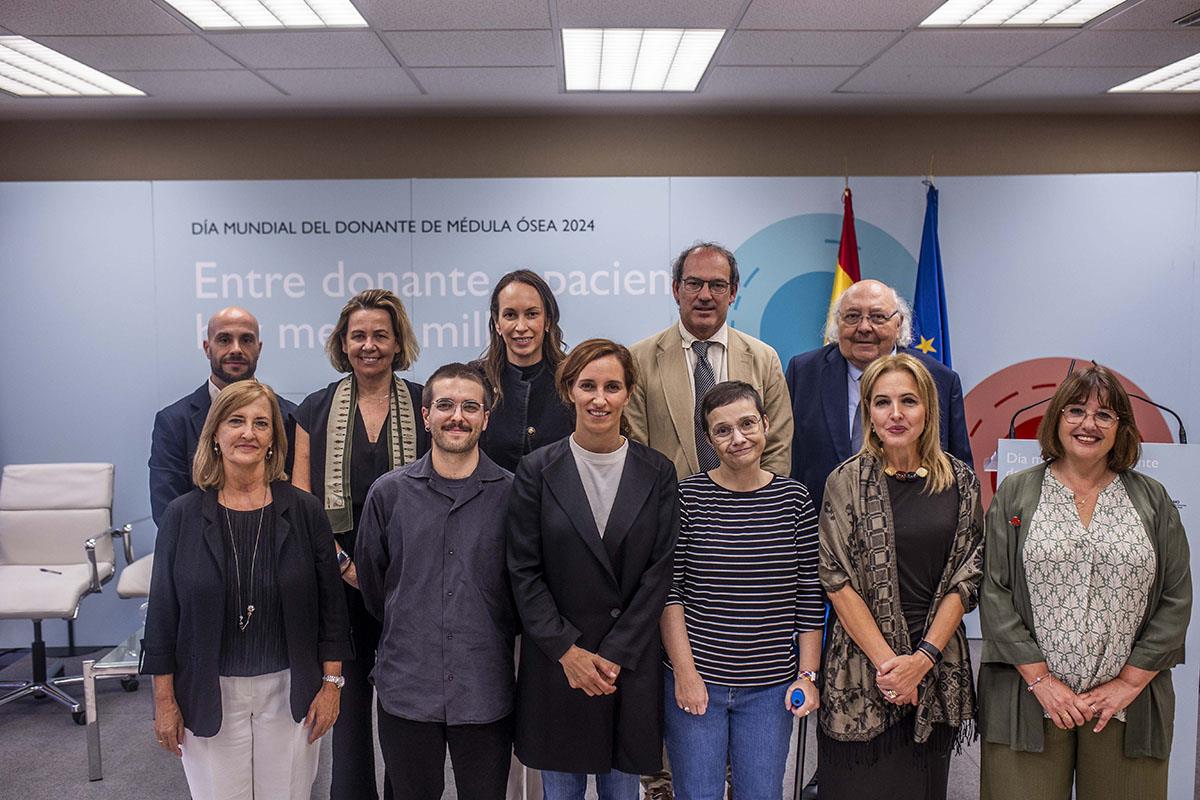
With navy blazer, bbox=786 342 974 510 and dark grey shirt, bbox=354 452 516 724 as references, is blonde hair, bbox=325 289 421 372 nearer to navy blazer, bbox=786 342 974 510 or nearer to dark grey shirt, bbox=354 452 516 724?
dark grey shirt, bbox=354 452 516 724

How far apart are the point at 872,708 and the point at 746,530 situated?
57 cm

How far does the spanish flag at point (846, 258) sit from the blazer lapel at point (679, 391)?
2232 mm

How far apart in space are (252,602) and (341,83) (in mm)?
3247

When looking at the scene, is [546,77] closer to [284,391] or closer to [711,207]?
[711,207]

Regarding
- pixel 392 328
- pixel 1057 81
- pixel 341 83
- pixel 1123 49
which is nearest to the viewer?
pixel 392 328

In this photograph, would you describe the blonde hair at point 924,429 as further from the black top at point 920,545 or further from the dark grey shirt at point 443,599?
the dark grey shirt at point 443,599

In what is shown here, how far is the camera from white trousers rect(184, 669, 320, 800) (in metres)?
2.19

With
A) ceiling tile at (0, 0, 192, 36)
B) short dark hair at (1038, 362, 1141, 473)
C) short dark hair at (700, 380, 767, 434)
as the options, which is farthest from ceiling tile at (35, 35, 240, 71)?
short dark hair at (1038, 362, 1141, 473)

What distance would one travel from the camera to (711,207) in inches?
186

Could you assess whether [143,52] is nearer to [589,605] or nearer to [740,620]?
[589,605]

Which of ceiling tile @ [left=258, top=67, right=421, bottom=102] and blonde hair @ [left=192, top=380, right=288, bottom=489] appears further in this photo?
ceiling tile @ [left=258, top=67, right=421, bottom=102]

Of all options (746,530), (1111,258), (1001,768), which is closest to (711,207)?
(1111,258)

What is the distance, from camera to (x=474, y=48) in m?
3.95

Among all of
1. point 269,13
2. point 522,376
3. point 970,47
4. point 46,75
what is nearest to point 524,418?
point 522,376
